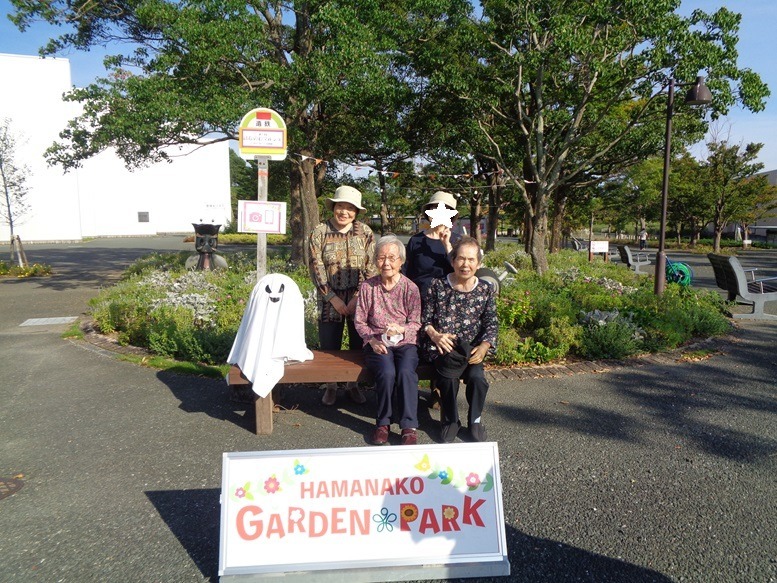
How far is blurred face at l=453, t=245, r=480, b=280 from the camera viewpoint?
392cm

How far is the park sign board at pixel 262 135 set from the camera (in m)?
4.94

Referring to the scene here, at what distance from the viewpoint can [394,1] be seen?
12.8 metres

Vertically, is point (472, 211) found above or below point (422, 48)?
below

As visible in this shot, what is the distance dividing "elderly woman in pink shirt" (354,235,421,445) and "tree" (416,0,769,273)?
8.11 meters

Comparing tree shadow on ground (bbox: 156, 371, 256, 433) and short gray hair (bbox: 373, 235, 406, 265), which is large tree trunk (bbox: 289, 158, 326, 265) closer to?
tree shadow on ground (bbox: 156, 371, 256, 433)

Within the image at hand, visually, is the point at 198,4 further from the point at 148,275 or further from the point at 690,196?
the point at 690,196

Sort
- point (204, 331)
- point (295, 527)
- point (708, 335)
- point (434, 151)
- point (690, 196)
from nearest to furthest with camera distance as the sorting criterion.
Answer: point (295, 527), point (204, 331), point (708, 335), point (434, 151), point (690, 196)

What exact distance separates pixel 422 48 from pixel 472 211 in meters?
12.1

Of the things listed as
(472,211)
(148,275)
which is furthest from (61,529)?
(472,211)

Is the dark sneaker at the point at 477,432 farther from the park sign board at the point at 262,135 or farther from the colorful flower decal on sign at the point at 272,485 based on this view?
the park sign board at the point at 262,135

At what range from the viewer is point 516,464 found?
361 centimetres

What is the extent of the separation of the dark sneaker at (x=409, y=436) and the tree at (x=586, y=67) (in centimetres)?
893

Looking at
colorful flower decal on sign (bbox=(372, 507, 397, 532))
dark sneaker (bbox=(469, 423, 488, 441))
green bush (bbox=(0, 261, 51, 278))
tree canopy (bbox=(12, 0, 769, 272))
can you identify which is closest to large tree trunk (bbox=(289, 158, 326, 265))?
tree canopy (bbox=(12, 0, 769, 272))

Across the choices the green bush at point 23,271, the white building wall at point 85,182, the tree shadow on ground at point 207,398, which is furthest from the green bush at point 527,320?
the white building wall at point 85,182
